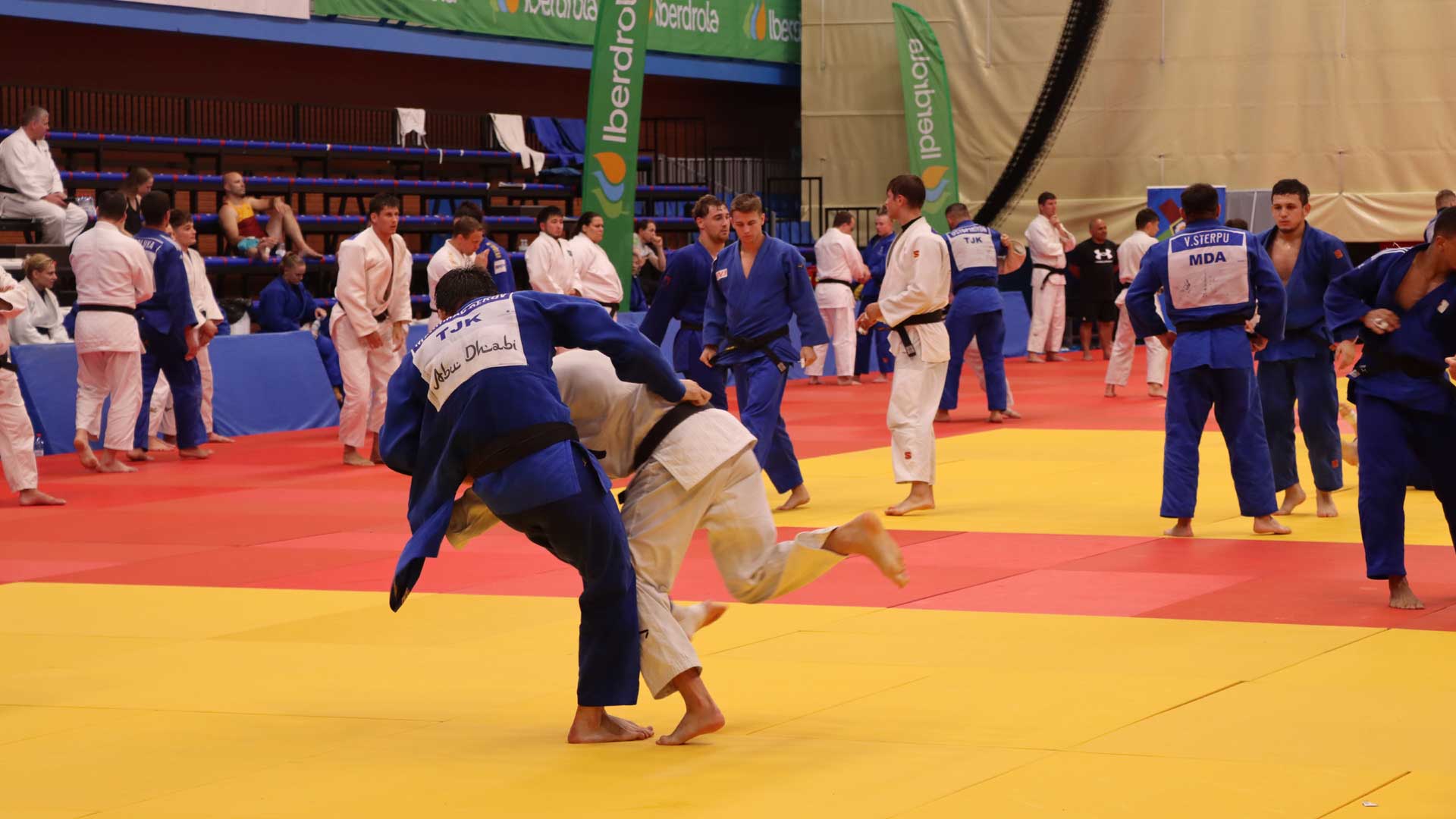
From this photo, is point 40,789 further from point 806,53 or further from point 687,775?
point 806,53

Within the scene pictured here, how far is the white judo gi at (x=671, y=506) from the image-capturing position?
5.50 metres

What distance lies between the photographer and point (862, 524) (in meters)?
5.67

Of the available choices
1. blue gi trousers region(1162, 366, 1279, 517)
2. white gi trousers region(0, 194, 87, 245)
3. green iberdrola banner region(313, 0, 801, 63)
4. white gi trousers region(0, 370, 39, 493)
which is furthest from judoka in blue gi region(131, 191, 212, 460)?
blue gi trousers region(1162, 366, 1279, 517)

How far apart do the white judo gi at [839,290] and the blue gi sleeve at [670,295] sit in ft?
32.0

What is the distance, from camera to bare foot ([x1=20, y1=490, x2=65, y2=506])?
38.1 ft

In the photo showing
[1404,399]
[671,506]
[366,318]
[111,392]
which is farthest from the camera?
[366,318]

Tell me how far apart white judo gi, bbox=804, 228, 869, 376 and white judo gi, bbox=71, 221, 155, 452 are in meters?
9.51

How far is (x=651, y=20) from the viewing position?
25.3 metres

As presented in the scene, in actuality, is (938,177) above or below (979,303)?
above

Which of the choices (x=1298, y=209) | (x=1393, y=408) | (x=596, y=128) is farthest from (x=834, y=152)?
(x=1393, y=408)

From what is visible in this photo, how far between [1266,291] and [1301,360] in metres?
1.02

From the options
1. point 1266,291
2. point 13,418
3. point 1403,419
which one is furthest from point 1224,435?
point 13,418

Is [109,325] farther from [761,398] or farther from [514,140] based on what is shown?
[514,140]

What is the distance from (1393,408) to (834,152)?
22.8m
